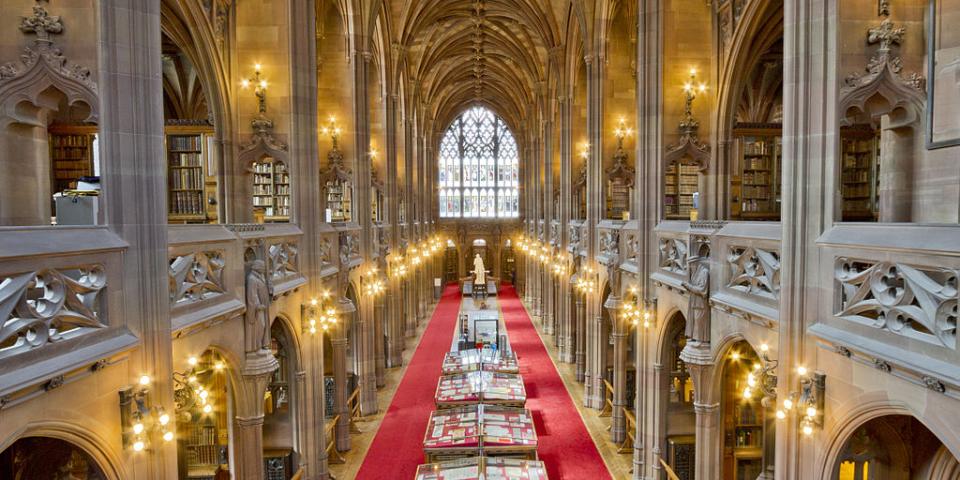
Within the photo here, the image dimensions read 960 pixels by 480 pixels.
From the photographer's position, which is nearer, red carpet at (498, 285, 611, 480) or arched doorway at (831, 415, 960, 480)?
arched doorway at (831, 415, 960, 480)

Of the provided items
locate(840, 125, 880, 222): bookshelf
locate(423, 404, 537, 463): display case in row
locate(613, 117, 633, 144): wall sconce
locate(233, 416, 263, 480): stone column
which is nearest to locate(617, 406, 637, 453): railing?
locate(423, 404, 537, 463): display case in row

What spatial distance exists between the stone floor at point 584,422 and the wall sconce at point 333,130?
7.77 metres

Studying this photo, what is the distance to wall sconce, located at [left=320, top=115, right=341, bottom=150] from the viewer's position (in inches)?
566

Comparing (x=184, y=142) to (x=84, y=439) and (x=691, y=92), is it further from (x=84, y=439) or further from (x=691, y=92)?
(x=691, y=92)

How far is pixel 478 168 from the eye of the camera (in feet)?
144

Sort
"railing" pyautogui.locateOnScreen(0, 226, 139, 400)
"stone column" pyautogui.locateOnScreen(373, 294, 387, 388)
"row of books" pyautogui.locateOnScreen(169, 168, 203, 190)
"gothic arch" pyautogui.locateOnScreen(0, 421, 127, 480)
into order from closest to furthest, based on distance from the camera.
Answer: "railing" pyautogui.locateOnScreen(0, 226, 139, 400) < "gothic arch" pyautogui.locateOnScreen(0, 421, 127, 480) < "row of books" pyautogui.locateOnScreen(169, 168, 203, 190) < "stone column" pyautogui.locateOnScreen(373, 294, 387, 388)

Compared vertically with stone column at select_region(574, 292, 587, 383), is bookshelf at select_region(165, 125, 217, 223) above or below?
above

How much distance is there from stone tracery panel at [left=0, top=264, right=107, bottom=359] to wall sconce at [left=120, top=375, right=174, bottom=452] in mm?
746

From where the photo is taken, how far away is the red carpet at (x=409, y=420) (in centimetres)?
1244

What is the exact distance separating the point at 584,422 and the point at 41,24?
46.6 feet

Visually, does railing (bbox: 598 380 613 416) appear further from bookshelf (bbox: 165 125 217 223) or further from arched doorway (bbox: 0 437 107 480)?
arched doorway (bbox: 0 437 107 480)

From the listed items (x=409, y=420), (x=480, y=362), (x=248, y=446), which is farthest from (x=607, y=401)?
(x=248, y=446)

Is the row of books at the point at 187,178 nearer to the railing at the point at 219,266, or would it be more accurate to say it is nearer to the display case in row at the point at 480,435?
the railing at the point at 219,266

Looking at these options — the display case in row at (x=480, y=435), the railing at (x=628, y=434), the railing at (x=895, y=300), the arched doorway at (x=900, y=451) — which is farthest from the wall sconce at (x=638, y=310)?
the railing at (x=895, y=300)
